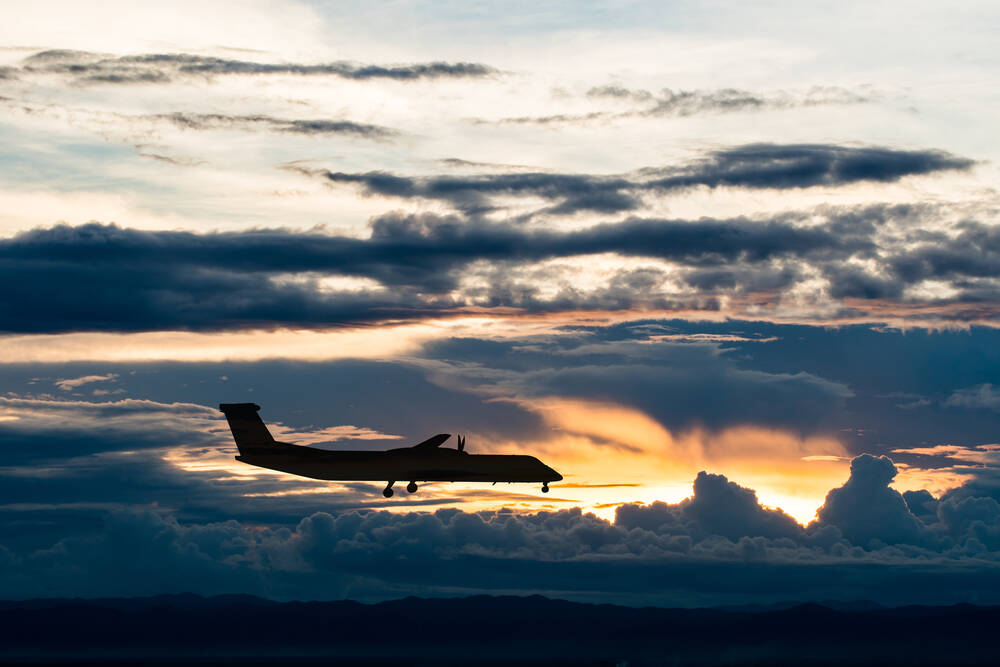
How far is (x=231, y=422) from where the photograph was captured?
173 metres

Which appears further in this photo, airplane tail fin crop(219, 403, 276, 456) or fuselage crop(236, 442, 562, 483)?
airplane tail fin crop(219, 403, 276, 456)

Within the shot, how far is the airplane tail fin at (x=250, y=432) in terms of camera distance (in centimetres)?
17038

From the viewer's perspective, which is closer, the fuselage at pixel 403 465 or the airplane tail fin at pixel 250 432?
the fuselage at pixel 403 465

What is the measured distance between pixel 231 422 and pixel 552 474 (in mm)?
53097

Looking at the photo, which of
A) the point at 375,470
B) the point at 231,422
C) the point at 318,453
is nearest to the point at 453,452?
the point at 375,470

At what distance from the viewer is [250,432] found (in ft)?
561

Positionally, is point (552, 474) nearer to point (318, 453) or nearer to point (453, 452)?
point (453, 452)

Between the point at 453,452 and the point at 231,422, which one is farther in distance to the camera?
the point at 231,422

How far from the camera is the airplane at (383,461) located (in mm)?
157000

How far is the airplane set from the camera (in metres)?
157

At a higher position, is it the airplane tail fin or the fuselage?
the airplane tail fin

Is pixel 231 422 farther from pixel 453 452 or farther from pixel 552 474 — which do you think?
pixel 552 474

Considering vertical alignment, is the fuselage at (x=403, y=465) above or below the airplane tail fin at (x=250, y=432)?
below

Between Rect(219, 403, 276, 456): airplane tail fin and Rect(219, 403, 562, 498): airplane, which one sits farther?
Rect(219, 403, 276, 456): airplane tail fin
